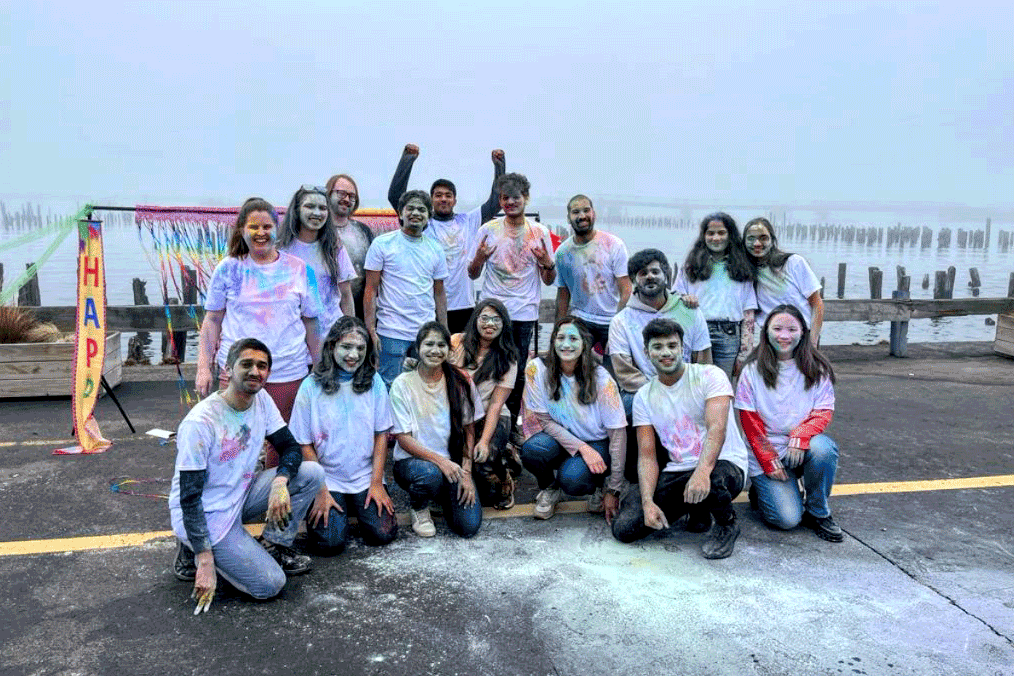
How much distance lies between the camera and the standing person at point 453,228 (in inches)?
235

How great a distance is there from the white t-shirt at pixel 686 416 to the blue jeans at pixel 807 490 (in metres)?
0.30

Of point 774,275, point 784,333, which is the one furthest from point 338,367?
point 774,275

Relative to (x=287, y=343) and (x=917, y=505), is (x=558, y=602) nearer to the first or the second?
(x=287, y=343)

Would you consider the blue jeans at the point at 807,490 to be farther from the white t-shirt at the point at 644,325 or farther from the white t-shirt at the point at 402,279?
the white t-shirt at the point at 402,279

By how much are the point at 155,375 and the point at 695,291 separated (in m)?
6.47

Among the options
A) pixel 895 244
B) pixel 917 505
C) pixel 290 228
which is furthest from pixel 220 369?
pixel 895 244

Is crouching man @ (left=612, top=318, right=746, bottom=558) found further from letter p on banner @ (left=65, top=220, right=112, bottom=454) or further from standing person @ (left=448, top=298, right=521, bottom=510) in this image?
letter p on banner @ (left=65, top=220, right=112, bottom=454)

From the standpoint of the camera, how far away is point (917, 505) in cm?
486

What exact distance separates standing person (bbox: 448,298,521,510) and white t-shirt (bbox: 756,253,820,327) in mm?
1882

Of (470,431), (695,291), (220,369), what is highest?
(695,291)

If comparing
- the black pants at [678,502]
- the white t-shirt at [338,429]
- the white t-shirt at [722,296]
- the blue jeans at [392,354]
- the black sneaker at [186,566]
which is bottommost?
the black sneaker at [186,566]

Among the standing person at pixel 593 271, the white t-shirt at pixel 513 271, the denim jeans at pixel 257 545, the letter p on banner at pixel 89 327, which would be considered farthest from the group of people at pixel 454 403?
the letter p on banner at pixel 89 327

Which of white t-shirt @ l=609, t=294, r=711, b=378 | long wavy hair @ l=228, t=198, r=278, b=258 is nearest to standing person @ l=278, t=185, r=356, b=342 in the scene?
long wavy hair @ l=228, t=198, r=278, b=258

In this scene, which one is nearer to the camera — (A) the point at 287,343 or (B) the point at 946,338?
(A) the point at 287,343
